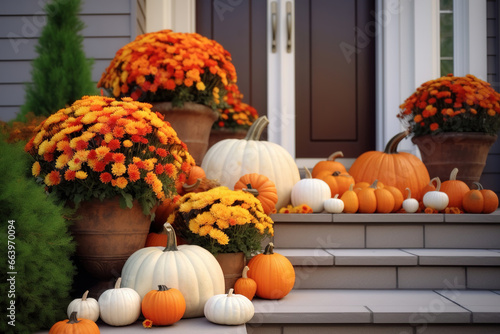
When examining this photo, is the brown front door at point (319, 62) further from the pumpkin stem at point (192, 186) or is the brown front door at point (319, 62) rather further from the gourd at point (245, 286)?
the gourd at point (245, 286)

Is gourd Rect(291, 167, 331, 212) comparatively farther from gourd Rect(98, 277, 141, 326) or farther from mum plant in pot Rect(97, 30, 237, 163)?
gourd Rect(98, 277, 141, 326)

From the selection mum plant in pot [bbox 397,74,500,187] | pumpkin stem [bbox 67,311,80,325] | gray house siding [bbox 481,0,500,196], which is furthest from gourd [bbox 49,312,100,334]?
gray house siding [bbox 481,0,500,196]

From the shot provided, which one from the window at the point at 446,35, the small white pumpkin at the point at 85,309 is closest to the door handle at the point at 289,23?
the window at the point at 446,35

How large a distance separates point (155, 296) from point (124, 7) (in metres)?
2.21

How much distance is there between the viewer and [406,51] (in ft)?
11.3

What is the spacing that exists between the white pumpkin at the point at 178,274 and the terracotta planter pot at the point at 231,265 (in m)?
0.16

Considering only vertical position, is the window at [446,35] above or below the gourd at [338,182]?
above

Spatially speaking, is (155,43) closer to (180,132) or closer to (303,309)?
(180,132)

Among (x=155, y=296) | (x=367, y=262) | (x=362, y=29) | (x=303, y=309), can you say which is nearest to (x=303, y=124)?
(x=362, y=29)

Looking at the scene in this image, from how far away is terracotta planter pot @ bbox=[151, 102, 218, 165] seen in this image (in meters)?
2.48

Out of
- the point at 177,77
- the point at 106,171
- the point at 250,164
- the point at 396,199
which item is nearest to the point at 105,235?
the point at 106,171

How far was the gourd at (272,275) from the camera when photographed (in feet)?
5.69

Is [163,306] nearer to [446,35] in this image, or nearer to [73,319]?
[73,319]

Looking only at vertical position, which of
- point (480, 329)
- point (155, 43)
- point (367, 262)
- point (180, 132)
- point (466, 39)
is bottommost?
point (480, 329)
